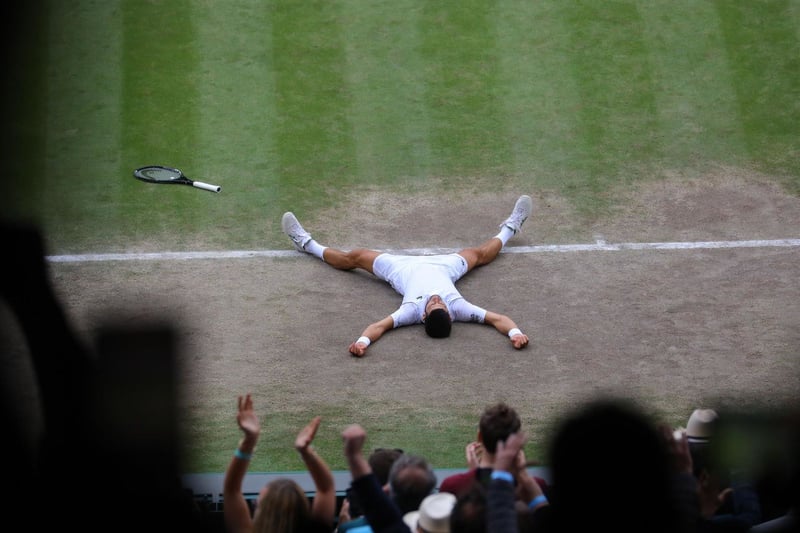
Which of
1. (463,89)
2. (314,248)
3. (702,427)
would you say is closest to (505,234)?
(314,248)

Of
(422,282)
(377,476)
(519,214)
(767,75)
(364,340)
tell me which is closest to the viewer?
(377,476)

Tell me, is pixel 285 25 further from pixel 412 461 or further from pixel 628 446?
pixel 628 446

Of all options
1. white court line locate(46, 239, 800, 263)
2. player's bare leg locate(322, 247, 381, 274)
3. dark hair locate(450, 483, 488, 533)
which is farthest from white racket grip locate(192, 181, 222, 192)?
→ dark hair locate(450, 483, 488, 533)

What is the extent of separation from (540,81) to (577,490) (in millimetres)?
9173

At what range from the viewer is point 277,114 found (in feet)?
41.6

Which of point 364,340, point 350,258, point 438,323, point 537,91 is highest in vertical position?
→ point 537,91

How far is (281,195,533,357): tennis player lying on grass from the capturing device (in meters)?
9.97

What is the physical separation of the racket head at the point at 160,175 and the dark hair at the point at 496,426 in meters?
6.24

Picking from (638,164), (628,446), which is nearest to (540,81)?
(638,164)

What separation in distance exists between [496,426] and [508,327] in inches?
158

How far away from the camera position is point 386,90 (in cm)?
1296

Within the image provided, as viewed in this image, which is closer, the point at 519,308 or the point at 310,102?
the point at 519,308

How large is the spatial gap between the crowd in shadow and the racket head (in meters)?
4.43

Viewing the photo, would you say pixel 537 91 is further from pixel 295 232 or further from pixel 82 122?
pixel 82 122
